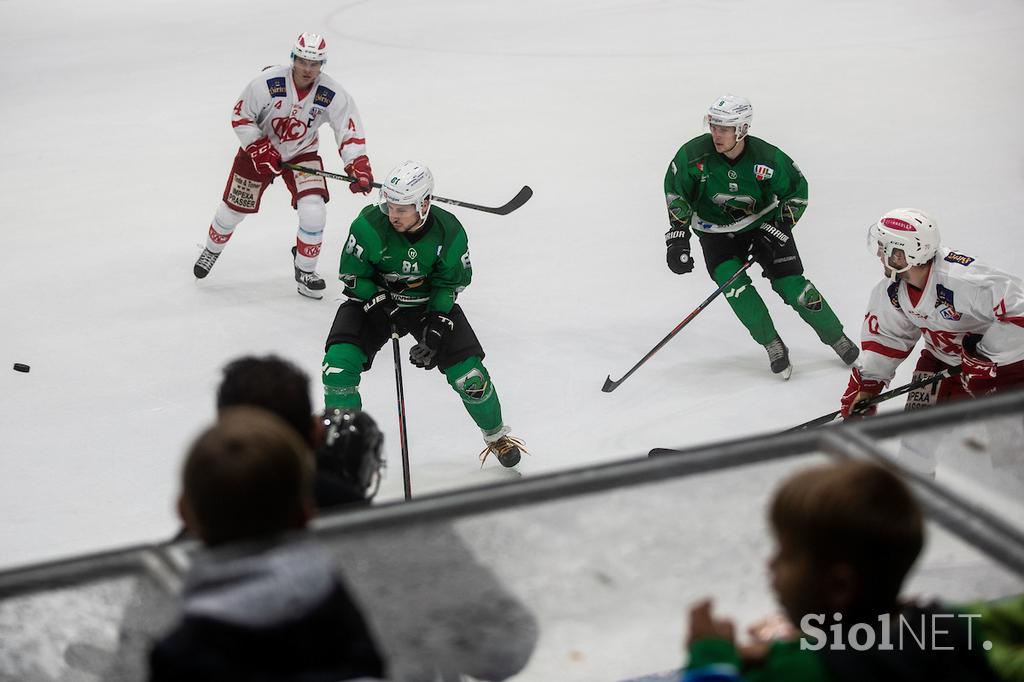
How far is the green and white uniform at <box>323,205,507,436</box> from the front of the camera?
348 cm

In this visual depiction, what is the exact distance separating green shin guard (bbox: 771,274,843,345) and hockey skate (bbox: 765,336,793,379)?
0.13 meters

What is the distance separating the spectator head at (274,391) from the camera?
155 centimetres

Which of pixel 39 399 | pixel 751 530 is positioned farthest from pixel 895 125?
pixel 751 530

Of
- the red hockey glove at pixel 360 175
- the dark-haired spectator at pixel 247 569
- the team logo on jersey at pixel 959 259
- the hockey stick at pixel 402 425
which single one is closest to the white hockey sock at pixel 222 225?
the red hockey glove at pixel 360 175

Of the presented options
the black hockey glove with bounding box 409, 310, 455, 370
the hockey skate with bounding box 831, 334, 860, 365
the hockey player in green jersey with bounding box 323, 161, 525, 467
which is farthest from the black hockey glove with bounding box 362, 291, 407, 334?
the hockey skate with bounding box 831, 334, 860, 365

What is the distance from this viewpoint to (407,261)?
3.49m

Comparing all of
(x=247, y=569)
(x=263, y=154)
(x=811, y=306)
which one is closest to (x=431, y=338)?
(x=811, y=306)

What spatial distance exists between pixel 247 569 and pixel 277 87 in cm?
409

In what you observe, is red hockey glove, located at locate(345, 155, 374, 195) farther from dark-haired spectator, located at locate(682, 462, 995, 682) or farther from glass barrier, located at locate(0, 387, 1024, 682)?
dark-haired spectator, located at locate(682, 462, 995, 682)

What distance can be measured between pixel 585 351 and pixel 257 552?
339 centimetres

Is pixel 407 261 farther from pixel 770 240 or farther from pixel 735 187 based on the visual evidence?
pixel 770 240

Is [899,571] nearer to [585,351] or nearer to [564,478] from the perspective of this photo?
[564,478]

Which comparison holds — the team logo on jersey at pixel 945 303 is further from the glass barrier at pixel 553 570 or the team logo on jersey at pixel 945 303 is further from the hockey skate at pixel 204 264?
the hockey skate at pixel 204 264

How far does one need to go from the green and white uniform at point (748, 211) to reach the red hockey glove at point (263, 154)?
1.63 metres
